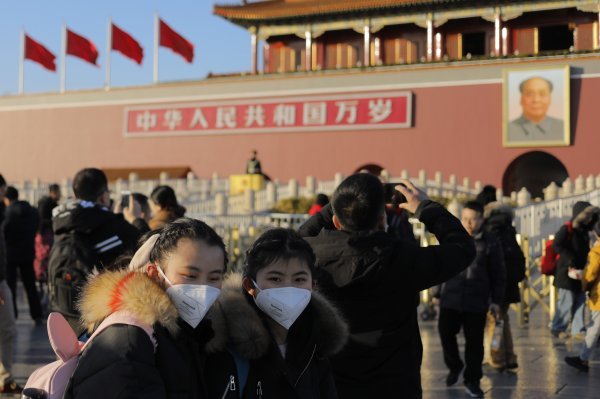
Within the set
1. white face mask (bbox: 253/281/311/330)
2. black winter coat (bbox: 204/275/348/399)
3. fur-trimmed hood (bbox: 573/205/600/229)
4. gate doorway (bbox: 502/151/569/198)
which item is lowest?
black winter coat (bbox: 204/275/348/399)

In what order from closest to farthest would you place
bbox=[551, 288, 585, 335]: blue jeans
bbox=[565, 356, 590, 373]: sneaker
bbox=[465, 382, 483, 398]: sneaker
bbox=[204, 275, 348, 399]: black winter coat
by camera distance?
1. bbox=[204, 275, 348, 399]: black winter coat
2. bbox=[465, 382, 483, 398]: sneaker
3. bbox=[565, 356, 590, 373]: sneaker
4. bbox=[551, 288, 585, 335]: blue jeans

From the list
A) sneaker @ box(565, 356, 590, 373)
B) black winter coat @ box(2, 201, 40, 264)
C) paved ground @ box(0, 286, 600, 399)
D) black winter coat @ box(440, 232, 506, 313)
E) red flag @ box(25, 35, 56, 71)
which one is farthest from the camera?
red flag @ box(25, 35, 56, 71)

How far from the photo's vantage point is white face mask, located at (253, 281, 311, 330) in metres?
2.26

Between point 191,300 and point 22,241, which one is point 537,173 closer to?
point 22,241

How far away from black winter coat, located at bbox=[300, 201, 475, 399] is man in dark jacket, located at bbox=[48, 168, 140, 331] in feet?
5.27

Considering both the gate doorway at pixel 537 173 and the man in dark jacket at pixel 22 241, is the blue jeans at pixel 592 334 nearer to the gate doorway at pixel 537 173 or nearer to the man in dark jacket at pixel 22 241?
the man in dark jacket at pixel 22 241

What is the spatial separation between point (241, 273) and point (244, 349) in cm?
29

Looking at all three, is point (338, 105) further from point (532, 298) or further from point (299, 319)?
point (299, 319)

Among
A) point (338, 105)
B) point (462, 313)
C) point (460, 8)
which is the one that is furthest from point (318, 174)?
point (462, 313)

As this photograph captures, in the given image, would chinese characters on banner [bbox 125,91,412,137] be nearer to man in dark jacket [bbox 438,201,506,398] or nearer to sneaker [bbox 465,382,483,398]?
man in dark jacket [bbox 438,201,506,398]

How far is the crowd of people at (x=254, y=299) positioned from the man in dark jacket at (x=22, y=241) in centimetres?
321

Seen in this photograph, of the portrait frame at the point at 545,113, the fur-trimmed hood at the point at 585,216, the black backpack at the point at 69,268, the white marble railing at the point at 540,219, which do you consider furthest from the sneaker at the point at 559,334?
the portrait frame at the point at 545,113

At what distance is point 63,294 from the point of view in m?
4.17

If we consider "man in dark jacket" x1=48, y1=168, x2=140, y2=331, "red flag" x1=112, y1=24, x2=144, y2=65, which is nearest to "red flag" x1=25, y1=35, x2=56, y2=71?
"red flag" x1=112, y1=24, x2=144, y2=65
